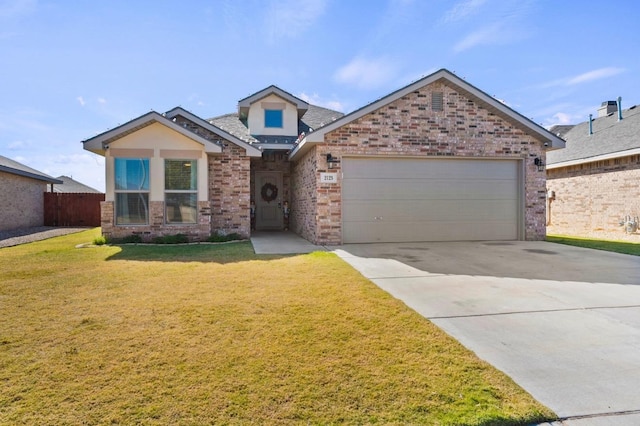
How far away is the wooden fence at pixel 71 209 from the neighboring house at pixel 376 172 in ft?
33.3

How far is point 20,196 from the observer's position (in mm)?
16438

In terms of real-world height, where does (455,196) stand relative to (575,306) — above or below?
above

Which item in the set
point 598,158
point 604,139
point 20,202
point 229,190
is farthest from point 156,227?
point 604,139

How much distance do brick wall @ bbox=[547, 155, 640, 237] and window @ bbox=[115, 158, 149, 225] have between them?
648 inches

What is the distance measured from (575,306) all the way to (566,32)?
28.4ft

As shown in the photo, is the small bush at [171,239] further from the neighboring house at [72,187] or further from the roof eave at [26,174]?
the neighboring house at [72,187]

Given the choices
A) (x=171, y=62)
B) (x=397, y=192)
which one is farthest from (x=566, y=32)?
(x=171, y=62)

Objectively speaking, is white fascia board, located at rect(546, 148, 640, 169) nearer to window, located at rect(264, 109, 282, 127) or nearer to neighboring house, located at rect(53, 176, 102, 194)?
window, located at rect(264, 109, 282, 127)

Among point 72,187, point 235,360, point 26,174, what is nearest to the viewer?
point 235,360

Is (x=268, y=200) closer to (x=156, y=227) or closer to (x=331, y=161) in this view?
(x=156, y=227)

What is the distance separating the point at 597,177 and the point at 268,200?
13.4 metres

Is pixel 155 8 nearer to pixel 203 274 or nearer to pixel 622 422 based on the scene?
pixel 203 274

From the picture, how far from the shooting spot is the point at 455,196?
10633mm

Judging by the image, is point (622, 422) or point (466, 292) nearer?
point (622, 422)
